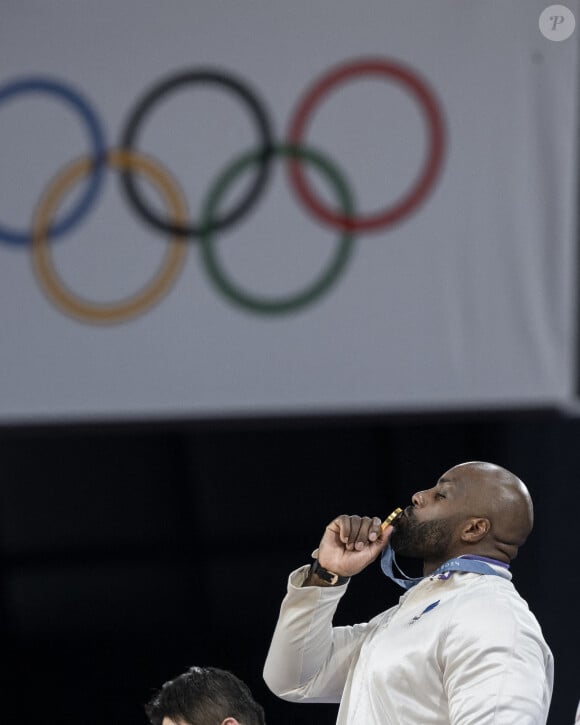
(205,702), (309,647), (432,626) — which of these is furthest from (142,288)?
(432,626)

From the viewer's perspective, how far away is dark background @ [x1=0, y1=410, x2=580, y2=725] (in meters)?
3.80

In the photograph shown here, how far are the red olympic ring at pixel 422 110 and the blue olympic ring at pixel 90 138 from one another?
693 mm

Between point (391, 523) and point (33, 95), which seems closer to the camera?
point (391, 523)

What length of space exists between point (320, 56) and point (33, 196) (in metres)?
1.07

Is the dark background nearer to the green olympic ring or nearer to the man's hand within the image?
the green olympic ring

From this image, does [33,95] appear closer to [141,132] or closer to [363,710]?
[141,132]

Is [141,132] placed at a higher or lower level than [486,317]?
higher

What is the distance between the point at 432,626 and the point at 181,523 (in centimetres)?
235

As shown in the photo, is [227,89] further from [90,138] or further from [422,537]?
[422,537]

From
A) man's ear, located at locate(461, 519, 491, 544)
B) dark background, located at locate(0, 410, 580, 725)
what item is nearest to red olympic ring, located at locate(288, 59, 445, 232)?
dark background, located at locate(0, 410, 580, 725)

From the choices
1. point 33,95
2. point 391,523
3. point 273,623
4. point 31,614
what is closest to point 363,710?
point 391,523

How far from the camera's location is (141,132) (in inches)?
168

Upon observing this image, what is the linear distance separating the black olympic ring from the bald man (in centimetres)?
236

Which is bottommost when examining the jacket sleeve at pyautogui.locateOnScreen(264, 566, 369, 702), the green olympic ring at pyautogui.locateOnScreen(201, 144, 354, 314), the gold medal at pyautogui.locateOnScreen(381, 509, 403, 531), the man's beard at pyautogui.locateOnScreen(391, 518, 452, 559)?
the jacket sleeve at pyautogui.locateOnScreen(264, 566, 369, 702)
